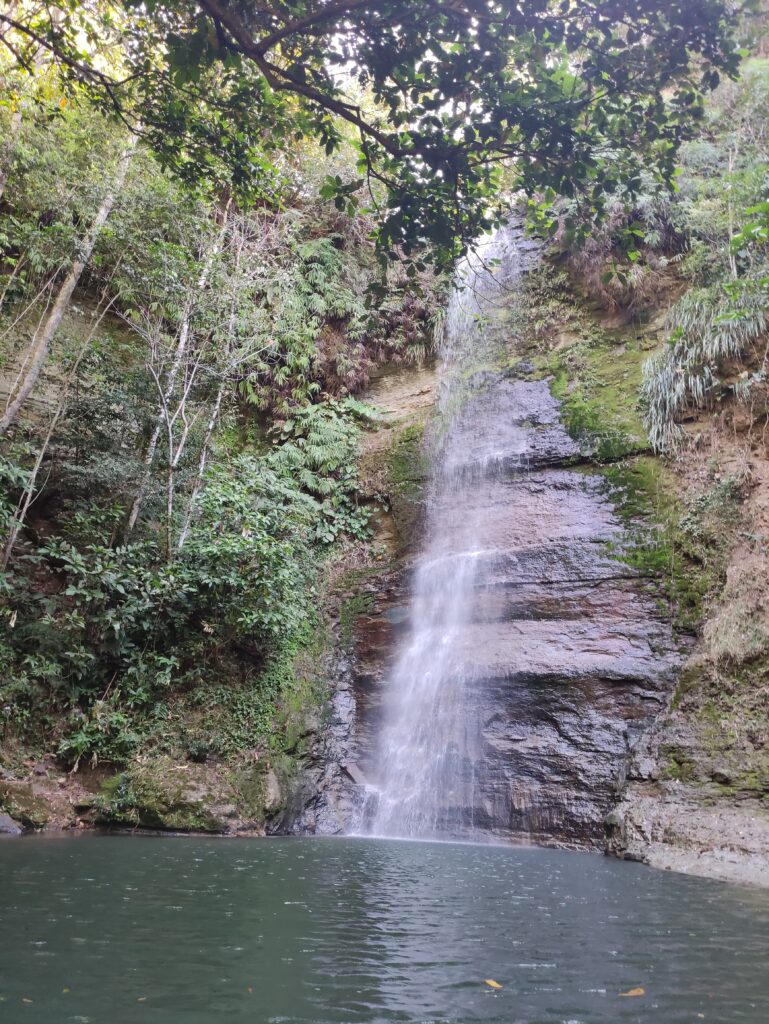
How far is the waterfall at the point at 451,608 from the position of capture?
8789 mm

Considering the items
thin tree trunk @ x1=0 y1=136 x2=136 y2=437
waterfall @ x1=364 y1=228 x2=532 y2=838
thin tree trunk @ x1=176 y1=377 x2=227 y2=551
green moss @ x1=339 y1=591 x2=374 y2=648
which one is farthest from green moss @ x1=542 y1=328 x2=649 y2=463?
thin tree trunk @ x1=0 y1=136 x2=136 y2=437

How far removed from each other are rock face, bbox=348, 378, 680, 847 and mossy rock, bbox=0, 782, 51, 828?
13.4ft

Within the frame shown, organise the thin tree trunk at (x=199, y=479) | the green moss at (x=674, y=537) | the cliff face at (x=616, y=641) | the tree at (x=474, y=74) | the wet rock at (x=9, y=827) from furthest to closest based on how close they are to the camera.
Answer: the thin tree trunk at (x=199, y=479)
the green moss at (x=674, y=537)
the cliff face at (x=616, y=641)
the wet rock at (x=9, y=827)
the tree at (x=474, y=74)

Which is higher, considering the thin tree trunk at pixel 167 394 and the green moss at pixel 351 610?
the thin tree trunk at pixel 167 394

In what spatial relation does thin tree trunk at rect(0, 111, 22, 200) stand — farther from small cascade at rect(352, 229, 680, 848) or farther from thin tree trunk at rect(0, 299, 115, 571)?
small cascade at rect(352, 229, 680, 848)

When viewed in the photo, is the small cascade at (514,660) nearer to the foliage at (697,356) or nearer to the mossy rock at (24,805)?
the foliage at (697,356)

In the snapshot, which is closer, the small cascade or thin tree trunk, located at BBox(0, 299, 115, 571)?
the small cascade

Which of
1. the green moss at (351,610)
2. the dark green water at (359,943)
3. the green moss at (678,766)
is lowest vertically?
the dark green water at (359,943)

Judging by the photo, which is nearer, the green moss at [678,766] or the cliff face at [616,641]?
the cliff face at [616,641]

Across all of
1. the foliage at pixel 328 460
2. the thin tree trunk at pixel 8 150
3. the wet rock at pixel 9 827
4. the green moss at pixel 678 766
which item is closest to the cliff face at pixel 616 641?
the green moss at pixel 678 766

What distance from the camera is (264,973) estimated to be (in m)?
2.90

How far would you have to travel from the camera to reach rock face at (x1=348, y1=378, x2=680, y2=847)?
322 inches

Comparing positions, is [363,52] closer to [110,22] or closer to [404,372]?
[110,22]

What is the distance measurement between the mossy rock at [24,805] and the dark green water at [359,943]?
1.39 m
